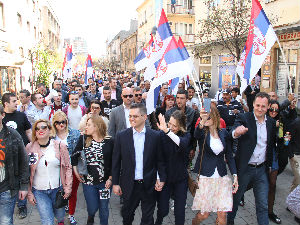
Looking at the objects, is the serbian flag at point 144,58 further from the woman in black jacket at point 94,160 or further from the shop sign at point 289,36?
the shop sign at point 289,36

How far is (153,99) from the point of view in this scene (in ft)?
19.2

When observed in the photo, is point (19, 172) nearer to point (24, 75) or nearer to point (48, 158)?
point (48, 158)

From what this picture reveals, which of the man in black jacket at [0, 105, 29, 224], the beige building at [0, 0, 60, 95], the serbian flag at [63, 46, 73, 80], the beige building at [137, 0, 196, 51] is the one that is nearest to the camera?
→ the man in black jacket at [0, 105, 29, 224]

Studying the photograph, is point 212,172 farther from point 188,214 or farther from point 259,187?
point 188,214

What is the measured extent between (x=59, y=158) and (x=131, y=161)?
3.07 feet

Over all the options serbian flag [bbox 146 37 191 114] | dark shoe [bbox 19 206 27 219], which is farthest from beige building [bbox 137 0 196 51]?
dark shoe [bbox 19 206 27 219]

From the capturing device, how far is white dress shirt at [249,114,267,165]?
416cm

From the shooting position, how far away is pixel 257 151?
4.16 m

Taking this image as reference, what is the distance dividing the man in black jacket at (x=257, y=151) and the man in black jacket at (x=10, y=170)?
274 centimetres

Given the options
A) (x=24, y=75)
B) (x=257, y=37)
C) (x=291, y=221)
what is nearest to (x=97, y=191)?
(x=291, y=221)

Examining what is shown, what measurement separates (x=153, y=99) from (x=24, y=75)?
1845cm

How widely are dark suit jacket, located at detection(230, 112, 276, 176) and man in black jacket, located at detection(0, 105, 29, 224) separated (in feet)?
9.27

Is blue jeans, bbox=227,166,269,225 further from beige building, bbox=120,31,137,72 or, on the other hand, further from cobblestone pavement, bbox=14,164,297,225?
beige building, bbox=120,31,137,72

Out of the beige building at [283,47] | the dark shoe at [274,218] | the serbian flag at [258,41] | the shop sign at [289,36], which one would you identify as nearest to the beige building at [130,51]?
the beige building at [283,47]
